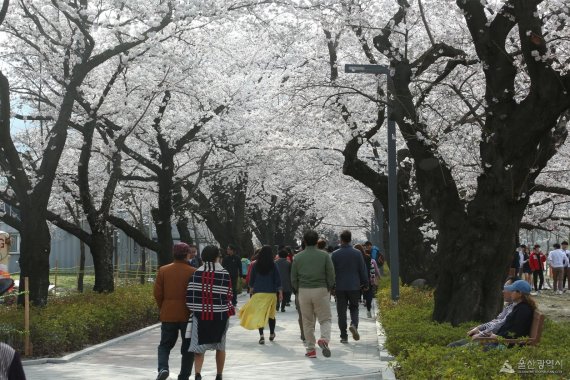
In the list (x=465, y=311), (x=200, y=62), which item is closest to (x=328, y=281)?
(x=465, y=311)

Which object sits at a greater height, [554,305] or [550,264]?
[550,264]

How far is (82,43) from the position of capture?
2062 centimetres

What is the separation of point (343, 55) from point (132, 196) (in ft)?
51.8

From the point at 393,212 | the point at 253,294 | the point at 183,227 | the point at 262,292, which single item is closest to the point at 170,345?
the point at 262,292

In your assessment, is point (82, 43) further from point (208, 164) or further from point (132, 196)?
point (132, 196)

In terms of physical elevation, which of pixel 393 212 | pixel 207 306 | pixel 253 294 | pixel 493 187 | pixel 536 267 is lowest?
pixel 207 306

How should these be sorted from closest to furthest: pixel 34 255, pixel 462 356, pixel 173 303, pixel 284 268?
pixel 462 356 → pixel 173 303 → pixel 34 255 → pixel 284 268

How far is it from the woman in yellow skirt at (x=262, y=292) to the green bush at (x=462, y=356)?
2.80 m

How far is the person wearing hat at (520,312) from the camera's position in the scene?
9.73 m

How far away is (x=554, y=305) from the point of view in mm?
25703

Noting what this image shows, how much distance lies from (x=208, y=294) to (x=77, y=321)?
5.86 meters

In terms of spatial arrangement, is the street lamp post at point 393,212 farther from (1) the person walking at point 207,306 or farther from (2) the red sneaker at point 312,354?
(1) the person walking at point 207,306

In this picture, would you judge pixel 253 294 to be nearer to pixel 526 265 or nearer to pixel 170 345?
pixel 170 345

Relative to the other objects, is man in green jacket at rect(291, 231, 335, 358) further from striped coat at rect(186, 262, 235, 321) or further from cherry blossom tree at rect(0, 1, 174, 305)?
cherry blossom tree at rect(0, 1, 174, 305)
